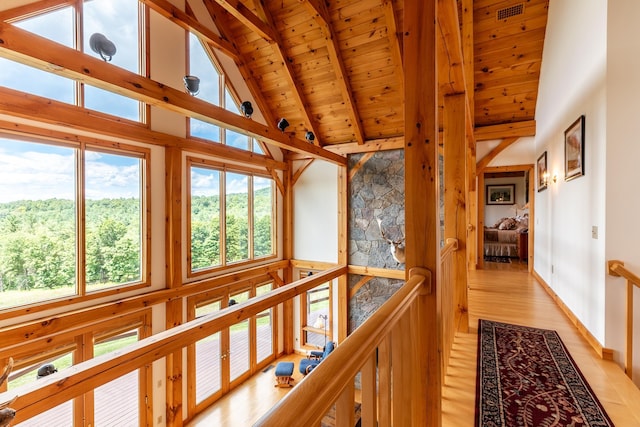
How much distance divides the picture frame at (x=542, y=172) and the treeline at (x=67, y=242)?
586 cm

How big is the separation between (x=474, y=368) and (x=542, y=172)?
13.9ft

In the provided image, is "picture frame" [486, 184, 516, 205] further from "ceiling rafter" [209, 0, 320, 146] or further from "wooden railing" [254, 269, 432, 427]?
"wooden railing" [254, 269, 432, 427]

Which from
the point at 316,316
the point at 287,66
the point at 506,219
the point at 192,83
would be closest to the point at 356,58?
the point at 287,66

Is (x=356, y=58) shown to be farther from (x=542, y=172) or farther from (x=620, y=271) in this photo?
(x=620, y=271)

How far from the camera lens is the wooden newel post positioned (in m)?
1.38

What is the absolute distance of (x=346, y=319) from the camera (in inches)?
255

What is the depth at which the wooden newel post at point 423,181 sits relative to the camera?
138 cm

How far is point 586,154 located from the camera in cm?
294

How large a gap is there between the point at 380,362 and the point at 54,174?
4368 millimetres

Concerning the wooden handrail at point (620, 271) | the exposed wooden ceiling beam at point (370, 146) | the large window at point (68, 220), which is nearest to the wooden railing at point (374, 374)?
the wooden handrail at point (620, 271)

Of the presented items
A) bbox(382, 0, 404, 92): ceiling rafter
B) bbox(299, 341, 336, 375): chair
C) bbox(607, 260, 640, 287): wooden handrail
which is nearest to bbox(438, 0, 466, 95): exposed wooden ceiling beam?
bbox(382, 0, 404, 92): ceiling rafter

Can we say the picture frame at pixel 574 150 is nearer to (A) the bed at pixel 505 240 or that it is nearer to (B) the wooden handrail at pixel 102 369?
(B) the wooden handrail at pixel 102 369

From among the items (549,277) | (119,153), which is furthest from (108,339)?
(549,277)

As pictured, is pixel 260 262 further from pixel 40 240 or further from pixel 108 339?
pixel 40 240
